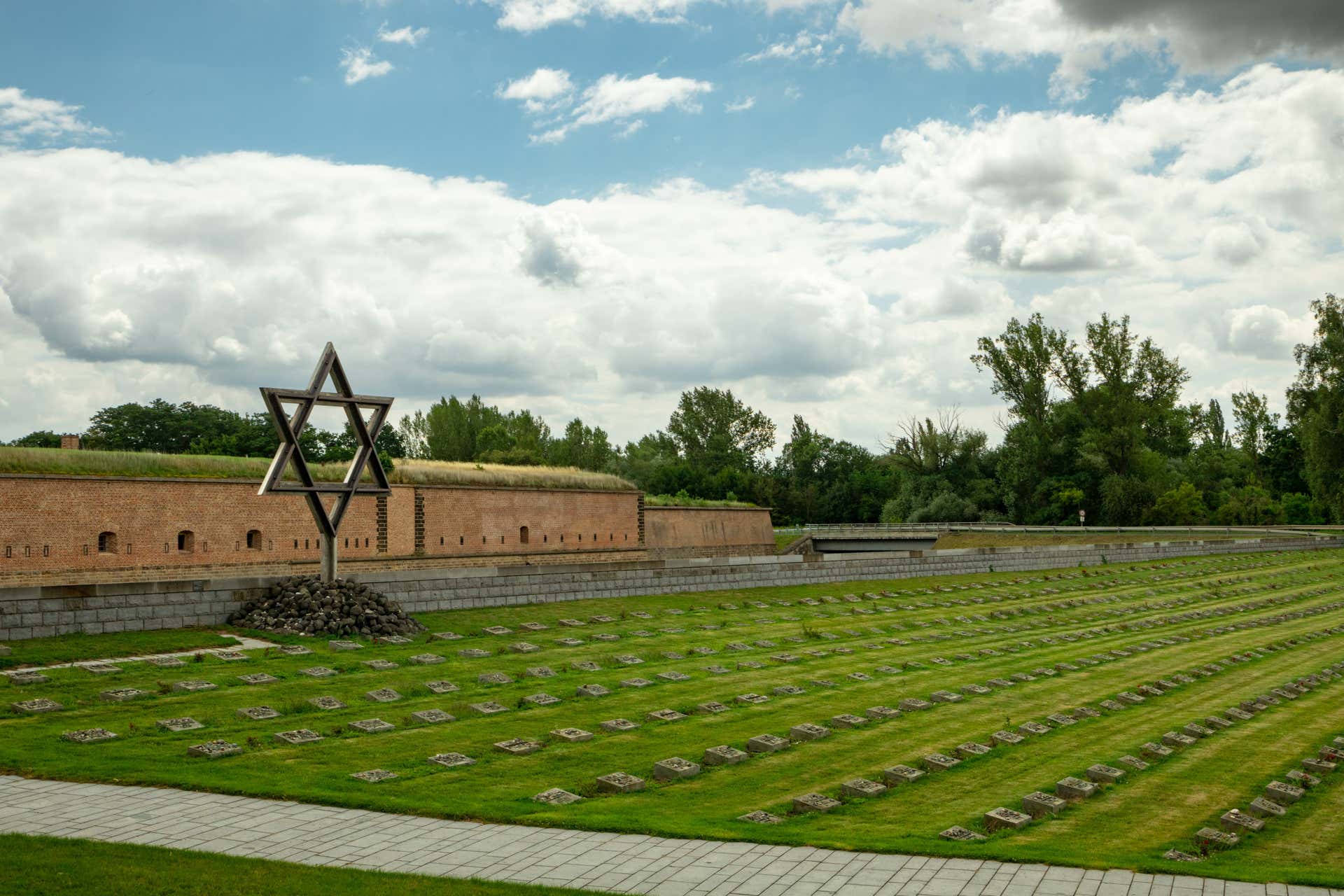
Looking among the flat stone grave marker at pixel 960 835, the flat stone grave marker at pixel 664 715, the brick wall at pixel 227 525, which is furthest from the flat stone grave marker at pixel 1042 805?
the brick wall at pixel 227 525

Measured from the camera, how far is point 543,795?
8570 mm

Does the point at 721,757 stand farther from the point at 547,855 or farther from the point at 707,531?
the point at 707,531

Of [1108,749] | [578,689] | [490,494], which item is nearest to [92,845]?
[578,689]

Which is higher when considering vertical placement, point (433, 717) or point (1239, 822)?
point (433, 717)

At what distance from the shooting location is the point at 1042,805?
856 cm

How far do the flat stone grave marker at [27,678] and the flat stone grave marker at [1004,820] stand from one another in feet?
32.3

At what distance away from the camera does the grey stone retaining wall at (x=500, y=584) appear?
46.7ft

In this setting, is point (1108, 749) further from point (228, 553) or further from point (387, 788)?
point (228, 553)

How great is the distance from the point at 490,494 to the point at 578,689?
84.3 feet

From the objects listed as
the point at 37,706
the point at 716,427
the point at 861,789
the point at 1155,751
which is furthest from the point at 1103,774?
the point at 716,427

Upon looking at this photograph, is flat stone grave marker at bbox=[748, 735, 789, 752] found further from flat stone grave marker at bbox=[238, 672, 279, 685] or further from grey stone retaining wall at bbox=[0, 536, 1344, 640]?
grey stone retaining wall at bbox=[0, 536, 1344, 640]

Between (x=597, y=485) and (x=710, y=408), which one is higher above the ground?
(x=710, y=408)

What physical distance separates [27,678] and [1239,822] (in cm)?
1184

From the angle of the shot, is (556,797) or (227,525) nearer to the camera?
(556,797)
